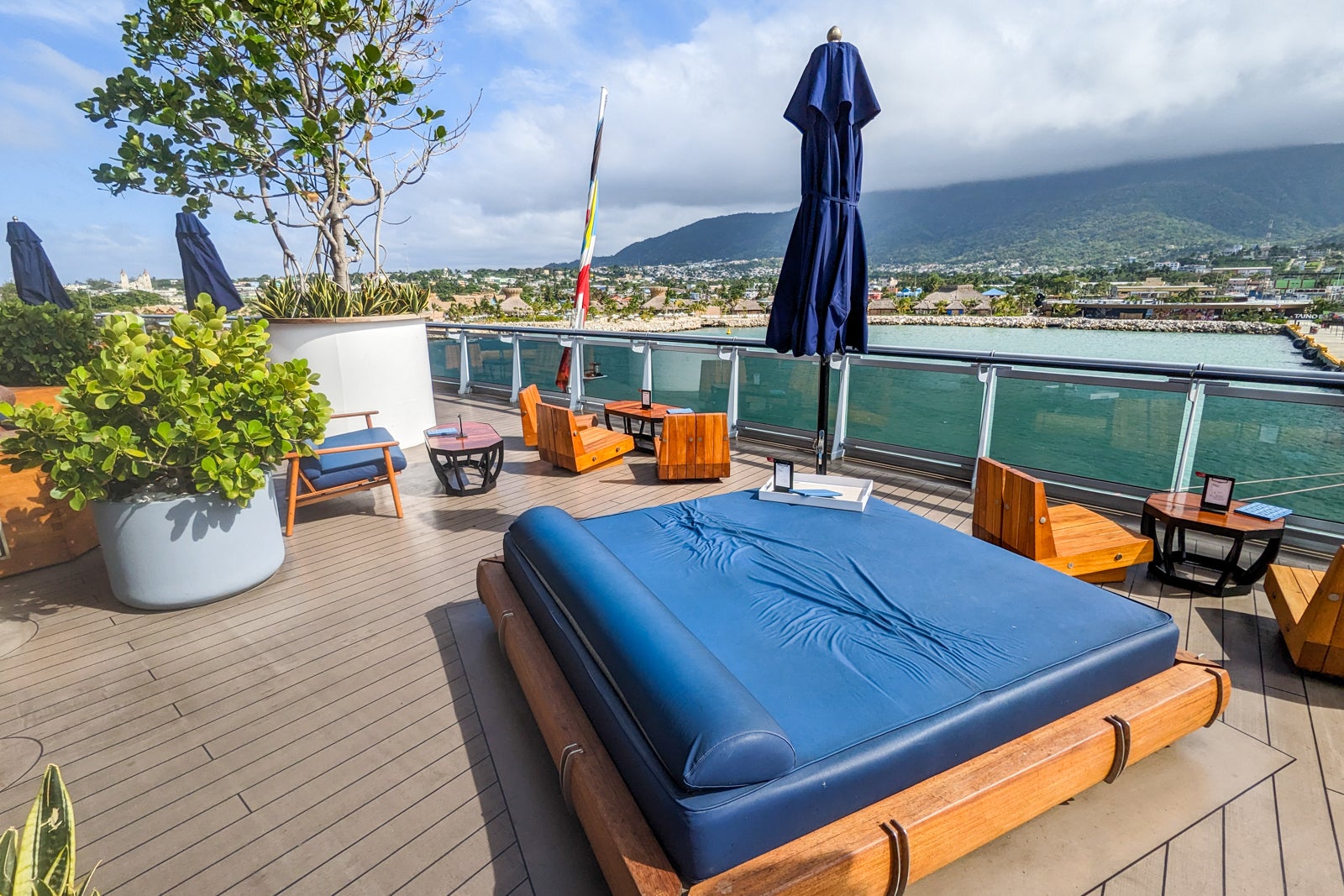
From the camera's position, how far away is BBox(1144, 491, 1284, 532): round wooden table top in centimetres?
318

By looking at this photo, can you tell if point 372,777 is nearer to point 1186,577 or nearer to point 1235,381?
point 1186,577

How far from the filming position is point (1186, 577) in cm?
356

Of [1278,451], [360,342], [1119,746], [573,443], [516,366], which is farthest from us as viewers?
[516,366]

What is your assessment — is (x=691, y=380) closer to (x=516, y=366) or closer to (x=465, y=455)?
(x=465, y=455)

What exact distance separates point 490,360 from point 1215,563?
9.03 metres

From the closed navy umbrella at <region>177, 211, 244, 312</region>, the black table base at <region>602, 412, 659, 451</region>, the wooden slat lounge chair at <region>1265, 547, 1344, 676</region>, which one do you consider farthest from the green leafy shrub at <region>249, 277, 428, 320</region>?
the wooden slat lounge chair at <region>1265, 547, 1344, 676</region>

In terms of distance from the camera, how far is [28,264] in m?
7.76

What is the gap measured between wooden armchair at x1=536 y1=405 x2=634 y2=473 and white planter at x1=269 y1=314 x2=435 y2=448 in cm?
169

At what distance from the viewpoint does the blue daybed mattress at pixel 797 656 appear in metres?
1.49

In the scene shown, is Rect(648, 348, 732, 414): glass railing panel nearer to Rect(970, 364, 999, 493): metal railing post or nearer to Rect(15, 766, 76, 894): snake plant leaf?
Rect(970, 364, 999, 493): metal railing post

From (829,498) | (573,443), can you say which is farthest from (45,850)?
(573,443)

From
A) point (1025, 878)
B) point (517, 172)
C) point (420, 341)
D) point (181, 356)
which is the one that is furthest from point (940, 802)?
point (517, 172)

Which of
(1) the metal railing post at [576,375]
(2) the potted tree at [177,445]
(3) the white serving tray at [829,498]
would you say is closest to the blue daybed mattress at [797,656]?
(3) the white serving tray at [829,498]

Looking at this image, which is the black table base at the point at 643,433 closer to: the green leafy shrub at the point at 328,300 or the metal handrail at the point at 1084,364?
the metal handrail at the point at 1084,364
